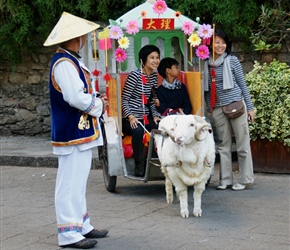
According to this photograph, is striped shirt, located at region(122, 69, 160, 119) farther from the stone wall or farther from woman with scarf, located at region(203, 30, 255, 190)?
the stone wall

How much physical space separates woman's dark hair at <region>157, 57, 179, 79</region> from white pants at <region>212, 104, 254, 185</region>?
0.76 metres

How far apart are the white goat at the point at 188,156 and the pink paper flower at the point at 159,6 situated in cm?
154

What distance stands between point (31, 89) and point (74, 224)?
24.1 ft

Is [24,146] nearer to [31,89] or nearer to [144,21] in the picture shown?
[31,89]

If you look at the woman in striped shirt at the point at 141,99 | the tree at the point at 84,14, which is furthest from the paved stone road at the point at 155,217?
the tree at the point at 84,14

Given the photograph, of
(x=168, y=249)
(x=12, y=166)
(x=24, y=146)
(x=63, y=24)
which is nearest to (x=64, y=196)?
(x=168, y=249)

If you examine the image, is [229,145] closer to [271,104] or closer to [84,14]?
[271,104]

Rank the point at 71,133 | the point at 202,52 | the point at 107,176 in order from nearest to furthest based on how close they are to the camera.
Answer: the point at 71,133 → the point at 202,52 → the point at 107,176

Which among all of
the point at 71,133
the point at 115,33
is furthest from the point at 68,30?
the point at 115,33

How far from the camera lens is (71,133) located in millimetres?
6359

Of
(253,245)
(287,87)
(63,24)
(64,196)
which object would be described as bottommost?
(253,245)

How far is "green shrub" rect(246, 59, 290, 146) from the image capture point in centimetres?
967

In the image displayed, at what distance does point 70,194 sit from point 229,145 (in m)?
3.19

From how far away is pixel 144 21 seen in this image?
29.1 ft
